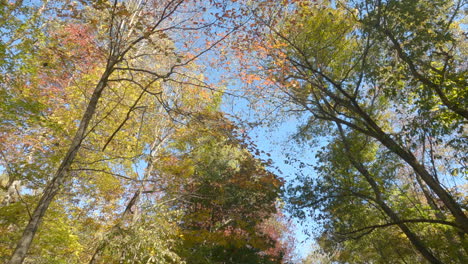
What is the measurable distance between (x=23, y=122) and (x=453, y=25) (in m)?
11.3

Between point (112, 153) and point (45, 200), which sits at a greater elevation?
point (112, 153)

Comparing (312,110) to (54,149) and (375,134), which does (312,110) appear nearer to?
(375,134)

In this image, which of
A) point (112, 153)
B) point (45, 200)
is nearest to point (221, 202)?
point (112, 153)

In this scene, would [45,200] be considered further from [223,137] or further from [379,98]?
[379,98]

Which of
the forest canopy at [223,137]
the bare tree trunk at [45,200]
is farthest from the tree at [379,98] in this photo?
the bare tree trunk at [45,200]

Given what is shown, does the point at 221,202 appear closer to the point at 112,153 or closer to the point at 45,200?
the point at 112,153

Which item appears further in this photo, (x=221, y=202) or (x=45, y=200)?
(x=221, y=202)

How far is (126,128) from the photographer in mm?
9102

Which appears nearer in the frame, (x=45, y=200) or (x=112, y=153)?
(x=45, y=200)

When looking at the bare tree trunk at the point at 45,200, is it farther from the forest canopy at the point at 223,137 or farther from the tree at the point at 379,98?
the tree at the point at 379,98

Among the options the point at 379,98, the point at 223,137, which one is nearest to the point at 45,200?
the point at 223,137

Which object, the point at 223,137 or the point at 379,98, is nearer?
the point at 223,137

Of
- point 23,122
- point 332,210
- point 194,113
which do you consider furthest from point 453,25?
point 23,122

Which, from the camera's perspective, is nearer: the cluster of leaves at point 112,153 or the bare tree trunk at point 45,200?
the bare tree trunk at point 45,200
